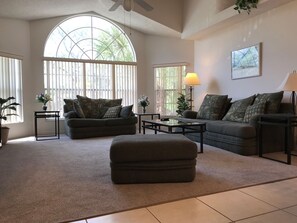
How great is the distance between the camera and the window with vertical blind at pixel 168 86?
729 centimetres

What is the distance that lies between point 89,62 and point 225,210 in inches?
235

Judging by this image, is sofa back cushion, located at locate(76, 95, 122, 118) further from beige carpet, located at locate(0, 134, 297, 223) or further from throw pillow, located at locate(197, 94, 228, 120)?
throw pillow, located at locate(197, 94, 228, 120)

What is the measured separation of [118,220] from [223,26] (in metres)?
5.04

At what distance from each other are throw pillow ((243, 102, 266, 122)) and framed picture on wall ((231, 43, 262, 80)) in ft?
3.15

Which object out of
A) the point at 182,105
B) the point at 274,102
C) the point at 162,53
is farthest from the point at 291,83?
the point at 162,53

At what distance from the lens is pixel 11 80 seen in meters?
6.02

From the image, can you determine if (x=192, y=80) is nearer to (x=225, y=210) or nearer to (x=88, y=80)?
(x=88, y=80)

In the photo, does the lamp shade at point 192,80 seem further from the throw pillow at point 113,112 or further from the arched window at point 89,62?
the arched window at point 89,62

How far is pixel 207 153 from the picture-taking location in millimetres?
4031

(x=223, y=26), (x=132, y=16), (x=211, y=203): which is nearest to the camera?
(x=211, y=203)

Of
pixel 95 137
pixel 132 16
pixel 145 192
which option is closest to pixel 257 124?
pixel 145 192

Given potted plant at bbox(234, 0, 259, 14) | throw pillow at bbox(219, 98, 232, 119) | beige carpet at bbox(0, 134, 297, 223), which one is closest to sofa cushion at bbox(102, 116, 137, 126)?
beige carpet at bbox(0, 134, 297, 223)

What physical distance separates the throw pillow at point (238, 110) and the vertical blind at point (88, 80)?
11.4 ft

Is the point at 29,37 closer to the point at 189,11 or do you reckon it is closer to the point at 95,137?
the point at 95,137
